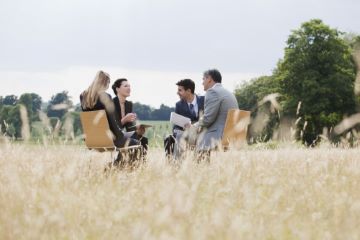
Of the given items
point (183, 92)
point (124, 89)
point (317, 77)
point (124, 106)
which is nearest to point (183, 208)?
point (124, 89)

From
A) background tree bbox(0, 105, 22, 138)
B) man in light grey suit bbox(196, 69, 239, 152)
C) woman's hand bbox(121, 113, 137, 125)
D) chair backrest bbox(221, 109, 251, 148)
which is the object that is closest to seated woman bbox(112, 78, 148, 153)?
woman's hand bbox(121, 113, 137, 125)

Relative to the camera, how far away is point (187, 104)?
29.2 ft

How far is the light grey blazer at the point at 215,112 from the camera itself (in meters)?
7.85

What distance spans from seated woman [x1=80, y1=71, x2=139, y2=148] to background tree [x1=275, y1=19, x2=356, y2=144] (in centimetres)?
2971

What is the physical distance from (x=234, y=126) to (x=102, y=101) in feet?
6.01

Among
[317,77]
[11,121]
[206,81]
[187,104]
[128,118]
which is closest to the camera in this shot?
[128,118]

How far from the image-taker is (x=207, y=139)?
7855 mm

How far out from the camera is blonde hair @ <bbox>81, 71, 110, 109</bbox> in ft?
25.0

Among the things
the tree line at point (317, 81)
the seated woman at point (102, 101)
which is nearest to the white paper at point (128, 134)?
the seated woman at point (102, 101)

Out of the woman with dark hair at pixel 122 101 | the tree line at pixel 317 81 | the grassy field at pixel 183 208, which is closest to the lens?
the grassy field at pixel 183 208

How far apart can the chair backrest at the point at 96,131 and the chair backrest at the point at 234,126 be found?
1.55 m

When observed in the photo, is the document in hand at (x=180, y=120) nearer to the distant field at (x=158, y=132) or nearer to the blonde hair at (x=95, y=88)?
the distant field at (x=158, y=132)

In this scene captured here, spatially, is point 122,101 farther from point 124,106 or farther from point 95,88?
point 95,88

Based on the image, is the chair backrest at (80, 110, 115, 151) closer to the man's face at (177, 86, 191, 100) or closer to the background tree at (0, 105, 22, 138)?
the background tree at (0, 105, 22, 138)
